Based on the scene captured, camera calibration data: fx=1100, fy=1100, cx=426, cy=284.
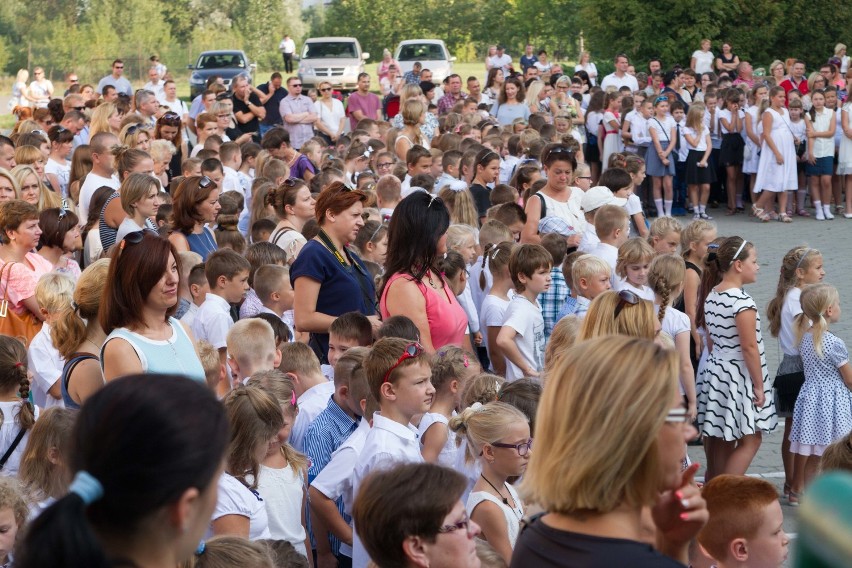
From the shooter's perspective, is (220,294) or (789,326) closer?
(220,294)

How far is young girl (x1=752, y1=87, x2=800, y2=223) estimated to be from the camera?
1738 centimetres

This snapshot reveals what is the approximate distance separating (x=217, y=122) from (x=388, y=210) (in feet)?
18.5

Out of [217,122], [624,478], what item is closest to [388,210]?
[217,122]

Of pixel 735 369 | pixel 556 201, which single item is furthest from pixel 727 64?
pixel 735 369

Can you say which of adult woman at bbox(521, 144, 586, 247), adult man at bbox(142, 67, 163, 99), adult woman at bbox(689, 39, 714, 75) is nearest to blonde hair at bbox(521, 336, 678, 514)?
adult woman at bbox(521, 144, 586, 247)

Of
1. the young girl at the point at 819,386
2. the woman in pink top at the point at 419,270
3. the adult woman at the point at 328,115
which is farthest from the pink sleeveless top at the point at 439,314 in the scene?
the adult woman at the point at 328,115

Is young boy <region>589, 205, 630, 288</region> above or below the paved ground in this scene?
above

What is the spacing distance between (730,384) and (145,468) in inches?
229

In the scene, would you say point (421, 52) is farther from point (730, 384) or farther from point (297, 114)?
point (730, 384)

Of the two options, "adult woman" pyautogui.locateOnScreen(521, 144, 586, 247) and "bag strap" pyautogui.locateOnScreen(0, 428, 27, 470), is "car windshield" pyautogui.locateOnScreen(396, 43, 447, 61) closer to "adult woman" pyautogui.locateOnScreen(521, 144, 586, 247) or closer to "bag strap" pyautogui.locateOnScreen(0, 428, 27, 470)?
"adult woman" pyautogui.locateOnScreen(521, 144, 586, 247)

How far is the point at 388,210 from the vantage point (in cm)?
1003

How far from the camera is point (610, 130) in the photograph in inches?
742

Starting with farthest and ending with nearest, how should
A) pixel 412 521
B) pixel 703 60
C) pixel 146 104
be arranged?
pixel 703 60 < pixel 146 104 < pixel 412 521

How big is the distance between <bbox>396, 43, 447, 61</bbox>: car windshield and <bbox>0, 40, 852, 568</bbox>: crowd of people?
903 inches
